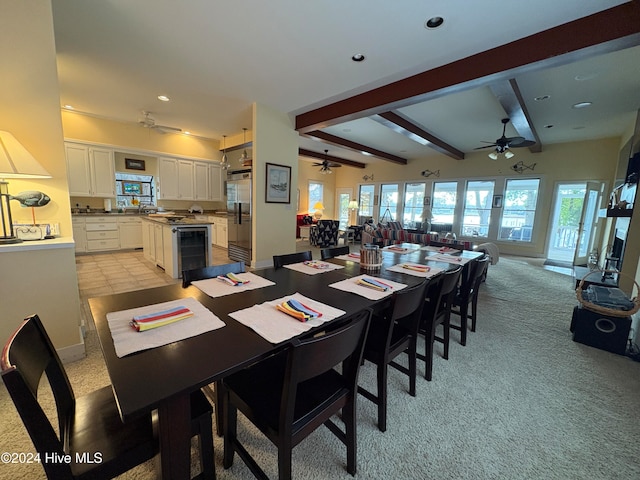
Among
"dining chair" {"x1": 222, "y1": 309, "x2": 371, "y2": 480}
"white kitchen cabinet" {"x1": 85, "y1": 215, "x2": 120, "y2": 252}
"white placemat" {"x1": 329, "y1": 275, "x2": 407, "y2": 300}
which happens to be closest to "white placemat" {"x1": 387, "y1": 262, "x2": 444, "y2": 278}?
"white placemat" {"x1": 329, "y1": 275, "x2": 407, "y2": 300}

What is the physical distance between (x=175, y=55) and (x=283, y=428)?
146 inches

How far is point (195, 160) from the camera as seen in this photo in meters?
6.45

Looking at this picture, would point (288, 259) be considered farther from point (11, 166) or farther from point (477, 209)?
point (477, 209)

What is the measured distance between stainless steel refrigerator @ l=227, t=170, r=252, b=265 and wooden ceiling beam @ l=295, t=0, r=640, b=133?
7.90 ft

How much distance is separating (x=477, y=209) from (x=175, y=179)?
8.30 metres

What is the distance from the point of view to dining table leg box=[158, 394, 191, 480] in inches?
29.6

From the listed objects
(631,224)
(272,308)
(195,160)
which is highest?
(195,160)

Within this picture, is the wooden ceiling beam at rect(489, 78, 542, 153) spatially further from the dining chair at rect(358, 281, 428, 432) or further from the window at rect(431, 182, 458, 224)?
the dining chair at rect(358, 281, 428, 432)

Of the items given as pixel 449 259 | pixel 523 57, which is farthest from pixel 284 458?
pixel 523 57

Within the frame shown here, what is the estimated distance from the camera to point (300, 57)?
9.36ft

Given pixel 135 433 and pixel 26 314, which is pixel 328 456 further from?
pixel 26 314

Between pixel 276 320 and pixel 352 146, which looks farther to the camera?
pixel 352 146

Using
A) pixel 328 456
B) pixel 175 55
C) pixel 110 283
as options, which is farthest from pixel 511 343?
pixel 110 283

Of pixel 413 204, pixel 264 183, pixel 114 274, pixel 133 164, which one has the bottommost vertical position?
pixel 114 274
